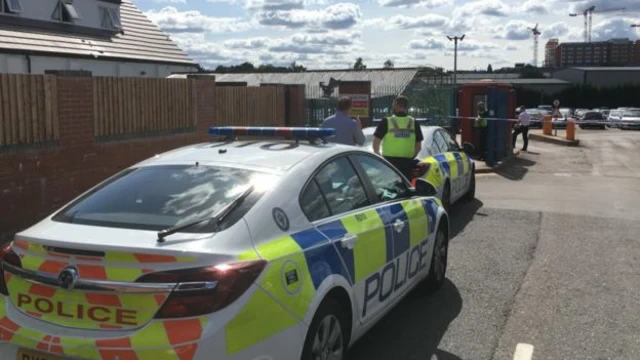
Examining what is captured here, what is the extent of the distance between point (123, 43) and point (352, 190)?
28363 mm

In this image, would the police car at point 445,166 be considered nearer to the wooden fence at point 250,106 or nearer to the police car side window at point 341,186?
the police car side window at point 341,186

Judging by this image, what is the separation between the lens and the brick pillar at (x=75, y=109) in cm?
852

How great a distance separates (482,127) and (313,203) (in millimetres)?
14572

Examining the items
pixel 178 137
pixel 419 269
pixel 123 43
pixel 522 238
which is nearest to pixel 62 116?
pixel 178 137

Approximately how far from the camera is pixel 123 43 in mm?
30172

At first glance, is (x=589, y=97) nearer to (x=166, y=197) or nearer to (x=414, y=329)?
(x=414, y=329)

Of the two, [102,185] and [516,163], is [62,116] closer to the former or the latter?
[102,185]

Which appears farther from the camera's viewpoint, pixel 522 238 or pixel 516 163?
pixel 516 163

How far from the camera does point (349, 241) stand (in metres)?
3.77

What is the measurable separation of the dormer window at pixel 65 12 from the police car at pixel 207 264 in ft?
86.1

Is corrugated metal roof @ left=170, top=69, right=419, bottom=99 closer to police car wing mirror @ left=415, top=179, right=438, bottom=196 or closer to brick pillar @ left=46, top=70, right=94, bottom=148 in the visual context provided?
brick pillar @ left=46, top=70, right=94, bottom=148

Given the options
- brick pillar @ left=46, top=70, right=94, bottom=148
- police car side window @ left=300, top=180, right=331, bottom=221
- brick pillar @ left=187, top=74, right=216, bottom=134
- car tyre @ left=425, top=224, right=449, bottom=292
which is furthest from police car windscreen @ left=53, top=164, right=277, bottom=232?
brick pillar @ left=187, top=74, right=216, bottom=134

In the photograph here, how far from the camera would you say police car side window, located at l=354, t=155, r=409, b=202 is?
15.2ft

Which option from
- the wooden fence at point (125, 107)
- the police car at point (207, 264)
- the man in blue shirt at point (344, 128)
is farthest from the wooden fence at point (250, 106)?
the police car at point (207, 264)
